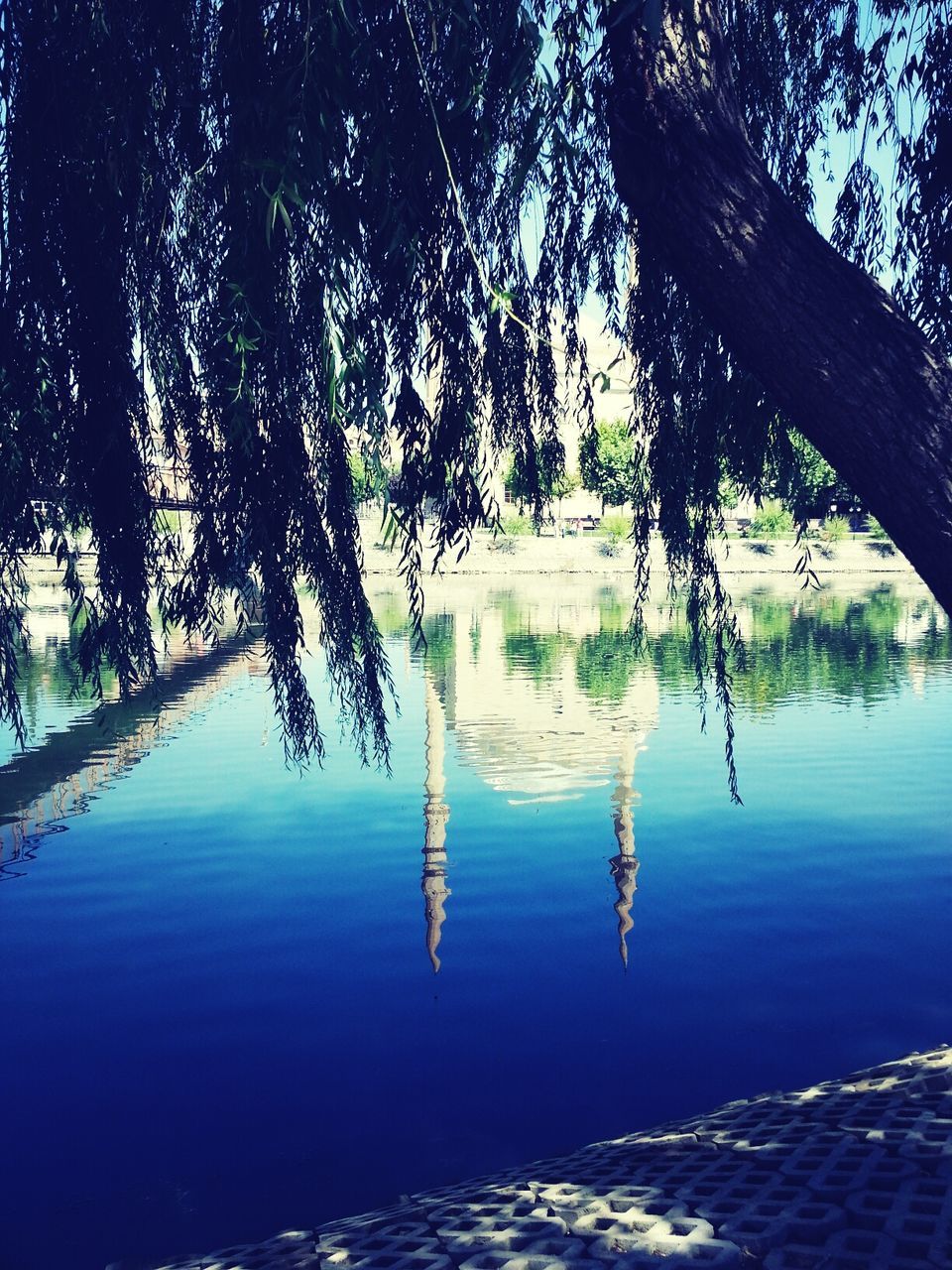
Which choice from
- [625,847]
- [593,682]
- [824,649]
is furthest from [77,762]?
[824,649]

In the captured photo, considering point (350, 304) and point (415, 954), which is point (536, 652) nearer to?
point (415, 954)

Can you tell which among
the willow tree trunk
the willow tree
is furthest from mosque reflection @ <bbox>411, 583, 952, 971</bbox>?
the willow tree trunk

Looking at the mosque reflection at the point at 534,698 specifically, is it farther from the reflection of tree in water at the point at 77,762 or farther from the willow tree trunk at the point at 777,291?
the willow tree trunk at the point at 777,291

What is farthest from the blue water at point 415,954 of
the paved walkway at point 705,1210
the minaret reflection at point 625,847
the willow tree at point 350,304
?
the willow tree at point 350,304

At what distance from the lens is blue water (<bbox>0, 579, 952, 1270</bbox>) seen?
5074 millimetres

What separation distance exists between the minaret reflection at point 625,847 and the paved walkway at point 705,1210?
296 centimetres

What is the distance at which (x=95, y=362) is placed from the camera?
12.3ft

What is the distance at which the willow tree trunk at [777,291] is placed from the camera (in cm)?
274

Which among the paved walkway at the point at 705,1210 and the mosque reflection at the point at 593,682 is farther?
the mosque reflection at the point at 593,682

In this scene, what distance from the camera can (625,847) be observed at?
9523 millimetres

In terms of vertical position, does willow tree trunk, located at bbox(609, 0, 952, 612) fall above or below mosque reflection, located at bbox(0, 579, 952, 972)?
above

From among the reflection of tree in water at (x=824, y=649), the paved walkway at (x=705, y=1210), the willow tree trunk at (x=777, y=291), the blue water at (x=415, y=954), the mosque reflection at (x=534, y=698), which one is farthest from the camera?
the reflection of tree in water at (x=824, y=649)

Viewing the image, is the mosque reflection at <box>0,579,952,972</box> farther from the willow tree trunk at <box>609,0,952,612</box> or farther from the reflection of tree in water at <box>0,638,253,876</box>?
the willow tree trunk at <box>609,0,952,612</box>

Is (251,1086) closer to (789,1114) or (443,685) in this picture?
(789,1114)
